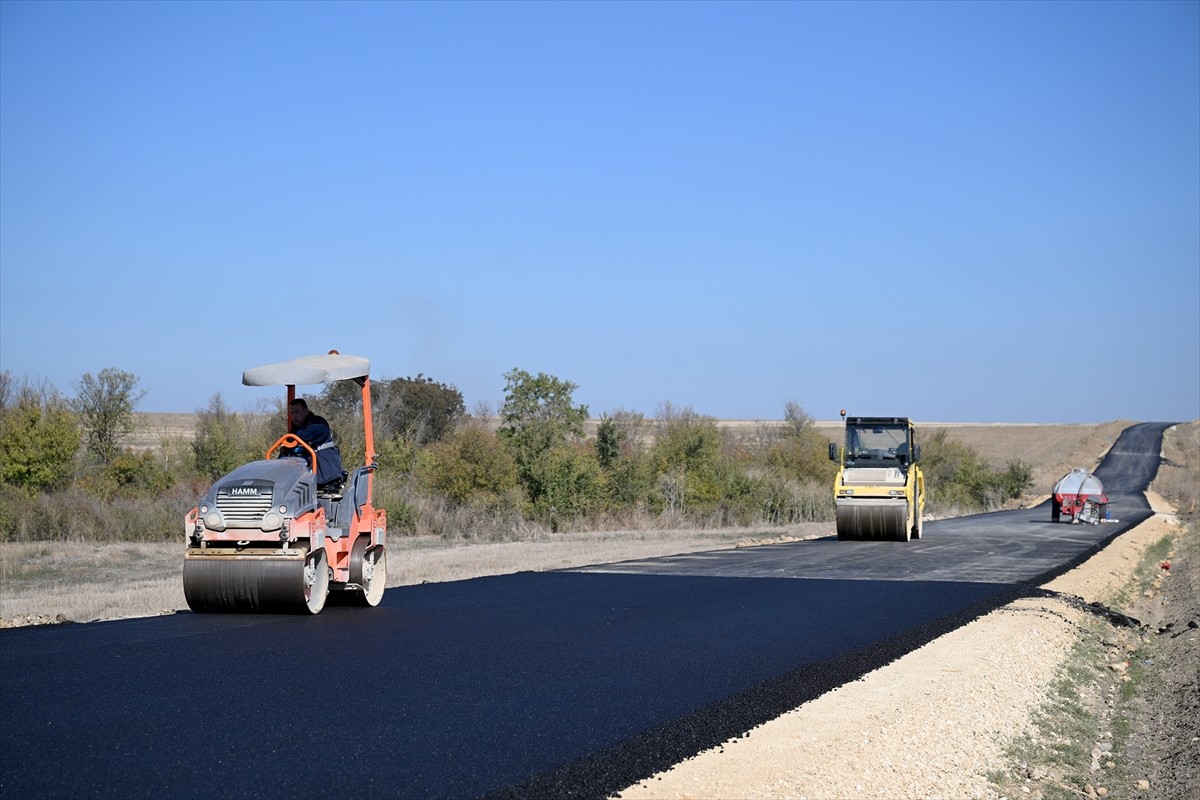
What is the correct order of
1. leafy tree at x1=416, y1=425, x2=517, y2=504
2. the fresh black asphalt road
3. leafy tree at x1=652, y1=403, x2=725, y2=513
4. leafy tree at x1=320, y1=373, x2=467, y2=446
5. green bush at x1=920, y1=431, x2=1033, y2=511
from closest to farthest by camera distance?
1. the fresh black asphalt road
2. leafy tree at x1=416, y1=425, x2=517, y2=504
3. leafy tree at x1=652, y1=403, x2=725, y2=513
4. leafy tree at x1=320, y1=373, x2=467, y2=446
5. green bush at x1=920, y1=431, x2=1033, y2=511

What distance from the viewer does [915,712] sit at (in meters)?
8.59

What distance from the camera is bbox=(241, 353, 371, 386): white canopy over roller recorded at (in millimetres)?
12414

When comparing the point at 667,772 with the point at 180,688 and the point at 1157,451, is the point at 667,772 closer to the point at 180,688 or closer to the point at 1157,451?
the point at 180,688

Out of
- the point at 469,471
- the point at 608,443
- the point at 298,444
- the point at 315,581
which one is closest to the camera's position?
the point at 315,581

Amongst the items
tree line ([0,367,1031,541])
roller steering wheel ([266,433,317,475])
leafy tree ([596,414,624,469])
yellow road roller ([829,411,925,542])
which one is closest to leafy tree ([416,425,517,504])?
tree line ([0,367,1031,541])

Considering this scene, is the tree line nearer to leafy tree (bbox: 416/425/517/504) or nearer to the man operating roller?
leafy tree (bbox: 416/425/517/504)

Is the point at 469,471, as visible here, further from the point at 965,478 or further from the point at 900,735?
the point at 965,478

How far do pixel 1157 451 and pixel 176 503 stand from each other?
95958 millimetres

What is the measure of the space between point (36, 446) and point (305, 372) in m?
25.3

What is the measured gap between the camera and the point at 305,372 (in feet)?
41.1

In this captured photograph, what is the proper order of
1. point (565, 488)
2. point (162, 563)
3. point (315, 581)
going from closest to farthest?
point (315, 581), point (162, 563), point (565, 488)

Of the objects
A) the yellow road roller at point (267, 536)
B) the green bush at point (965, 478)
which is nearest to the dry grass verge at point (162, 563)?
the yellow road roller at point (267, 536)

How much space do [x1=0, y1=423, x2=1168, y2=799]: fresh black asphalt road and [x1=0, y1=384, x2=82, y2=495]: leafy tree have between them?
22.2m

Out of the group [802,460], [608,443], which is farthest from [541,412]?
[802,460]
